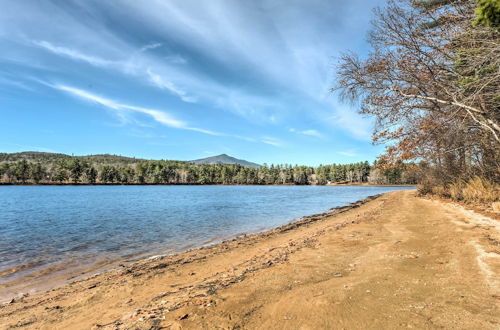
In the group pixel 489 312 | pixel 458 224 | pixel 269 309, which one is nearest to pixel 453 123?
pixel 458 224

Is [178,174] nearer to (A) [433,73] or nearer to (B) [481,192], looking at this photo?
(B) [481,192]

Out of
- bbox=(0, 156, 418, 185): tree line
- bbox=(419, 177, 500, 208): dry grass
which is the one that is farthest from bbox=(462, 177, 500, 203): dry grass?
bbox=(0, 156, 418, 185): tree line

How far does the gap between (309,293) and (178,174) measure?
528ft

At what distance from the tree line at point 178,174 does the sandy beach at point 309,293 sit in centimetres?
11576

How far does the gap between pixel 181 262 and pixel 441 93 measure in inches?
383

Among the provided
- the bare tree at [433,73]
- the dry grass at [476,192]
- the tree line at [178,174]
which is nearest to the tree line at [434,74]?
the bare tree at [433,73]

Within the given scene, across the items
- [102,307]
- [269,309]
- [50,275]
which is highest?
[269,309]

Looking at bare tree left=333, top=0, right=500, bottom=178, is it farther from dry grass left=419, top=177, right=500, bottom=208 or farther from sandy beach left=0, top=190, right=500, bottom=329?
dry grass left=419, top=177, right=500, bottom=208

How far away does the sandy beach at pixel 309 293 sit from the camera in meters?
3.47

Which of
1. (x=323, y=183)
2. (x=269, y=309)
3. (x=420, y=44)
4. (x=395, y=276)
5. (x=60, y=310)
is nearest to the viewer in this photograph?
(x=269, y=309)

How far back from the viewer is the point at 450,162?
2006cm

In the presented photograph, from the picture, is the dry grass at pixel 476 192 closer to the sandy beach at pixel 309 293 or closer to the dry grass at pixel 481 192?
the dry grass at pixel 481 192

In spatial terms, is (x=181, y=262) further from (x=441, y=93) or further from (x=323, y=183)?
(x=323, y=183)

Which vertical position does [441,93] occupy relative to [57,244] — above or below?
above
